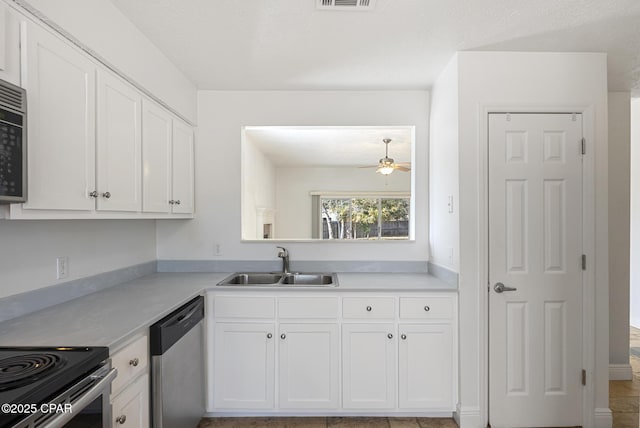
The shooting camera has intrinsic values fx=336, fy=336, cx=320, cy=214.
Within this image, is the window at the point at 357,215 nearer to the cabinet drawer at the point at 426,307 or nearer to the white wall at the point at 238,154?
the white wall at the point at 238,154

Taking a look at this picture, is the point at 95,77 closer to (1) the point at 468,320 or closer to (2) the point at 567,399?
(1) the point at 468,320

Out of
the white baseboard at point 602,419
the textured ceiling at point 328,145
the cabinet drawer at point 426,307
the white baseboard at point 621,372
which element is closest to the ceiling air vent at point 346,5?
the cabinet drawer at point 426,307

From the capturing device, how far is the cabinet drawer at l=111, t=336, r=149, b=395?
141 cm

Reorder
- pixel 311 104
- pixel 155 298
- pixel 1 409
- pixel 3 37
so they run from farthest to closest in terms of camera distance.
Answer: pixel 311 104 → pixel 155 298 → pixel 3 37 → pixel 1 409

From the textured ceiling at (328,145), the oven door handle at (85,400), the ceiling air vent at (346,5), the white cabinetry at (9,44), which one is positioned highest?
the textured ceiling at (328,145)

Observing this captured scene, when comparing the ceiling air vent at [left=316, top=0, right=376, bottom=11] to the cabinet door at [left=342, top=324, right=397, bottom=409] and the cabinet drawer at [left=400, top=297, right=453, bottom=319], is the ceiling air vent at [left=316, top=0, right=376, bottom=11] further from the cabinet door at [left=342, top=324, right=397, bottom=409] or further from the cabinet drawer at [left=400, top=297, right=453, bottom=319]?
the cabinet door at [left=342, top=324, right=397, bottom=409]

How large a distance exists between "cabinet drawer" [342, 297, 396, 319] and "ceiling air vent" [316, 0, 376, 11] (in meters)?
1.76

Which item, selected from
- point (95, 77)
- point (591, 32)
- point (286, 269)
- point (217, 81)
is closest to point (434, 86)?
point (591, 32)

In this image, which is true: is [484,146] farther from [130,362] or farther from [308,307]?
[130,362]

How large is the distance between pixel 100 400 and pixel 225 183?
6.43 ft

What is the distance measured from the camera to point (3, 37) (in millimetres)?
1202

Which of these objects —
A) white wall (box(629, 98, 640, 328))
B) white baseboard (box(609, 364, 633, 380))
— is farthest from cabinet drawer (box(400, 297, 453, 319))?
white wall (box(629, 98, 640, 328))

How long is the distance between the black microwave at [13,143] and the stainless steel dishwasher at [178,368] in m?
0.85

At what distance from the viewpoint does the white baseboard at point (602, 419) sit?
220cm
